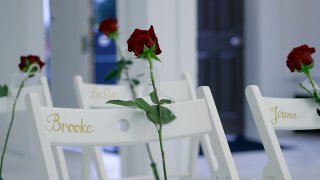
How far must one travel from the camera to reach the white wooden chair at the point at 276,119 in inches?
41.8

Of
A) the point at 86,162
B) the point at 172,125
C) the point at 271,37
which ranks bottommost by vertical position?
the point at 271,37

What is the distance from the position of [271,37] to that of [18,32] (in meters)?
2.99

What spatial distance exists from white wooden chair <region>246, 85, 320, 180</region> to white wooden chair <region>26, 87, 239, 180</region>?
0.45ft

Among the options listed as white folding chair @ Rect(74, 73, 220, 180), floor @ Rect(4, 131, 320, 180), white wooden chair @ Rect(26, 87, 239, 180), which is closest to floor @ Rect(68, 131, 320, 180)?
floor @ Rect(4, 131, 320, 180)

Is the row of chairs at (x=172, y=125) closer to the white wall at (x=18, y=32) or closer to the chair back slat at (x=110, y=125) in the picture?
the chair back slat at (x=110, y=125)

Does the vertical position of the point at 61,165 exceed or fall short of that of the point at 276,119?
it falls short

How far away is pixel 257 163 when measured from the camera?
331 centimetres

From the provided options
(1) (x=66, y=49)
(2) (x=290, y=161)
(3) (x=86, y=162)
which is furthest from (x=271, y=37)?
(3) (x=86, y=162)

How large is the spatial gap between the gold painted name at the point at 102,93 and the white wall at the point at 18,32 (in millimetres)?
562

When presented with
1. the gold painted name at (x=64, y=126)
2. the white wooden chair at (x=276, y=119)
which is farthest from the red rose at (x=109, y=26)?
the gold painted name at (x=64, y=126)

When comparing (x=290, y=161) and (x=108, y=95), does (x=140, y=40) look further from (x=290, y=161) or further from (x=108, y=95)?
(x=290, y=161)

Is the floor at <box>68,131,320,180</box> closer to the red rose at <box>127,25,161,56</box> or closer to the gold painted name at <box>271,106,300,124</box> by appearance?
the gold painted name at <box>271,106,300,124</box>

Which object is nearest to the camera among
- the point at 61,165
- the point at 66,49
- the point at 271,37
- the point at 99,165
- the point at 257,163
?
the point at 61,165

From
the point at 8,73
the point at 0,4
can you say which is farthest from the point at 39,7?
the point at 8,73
